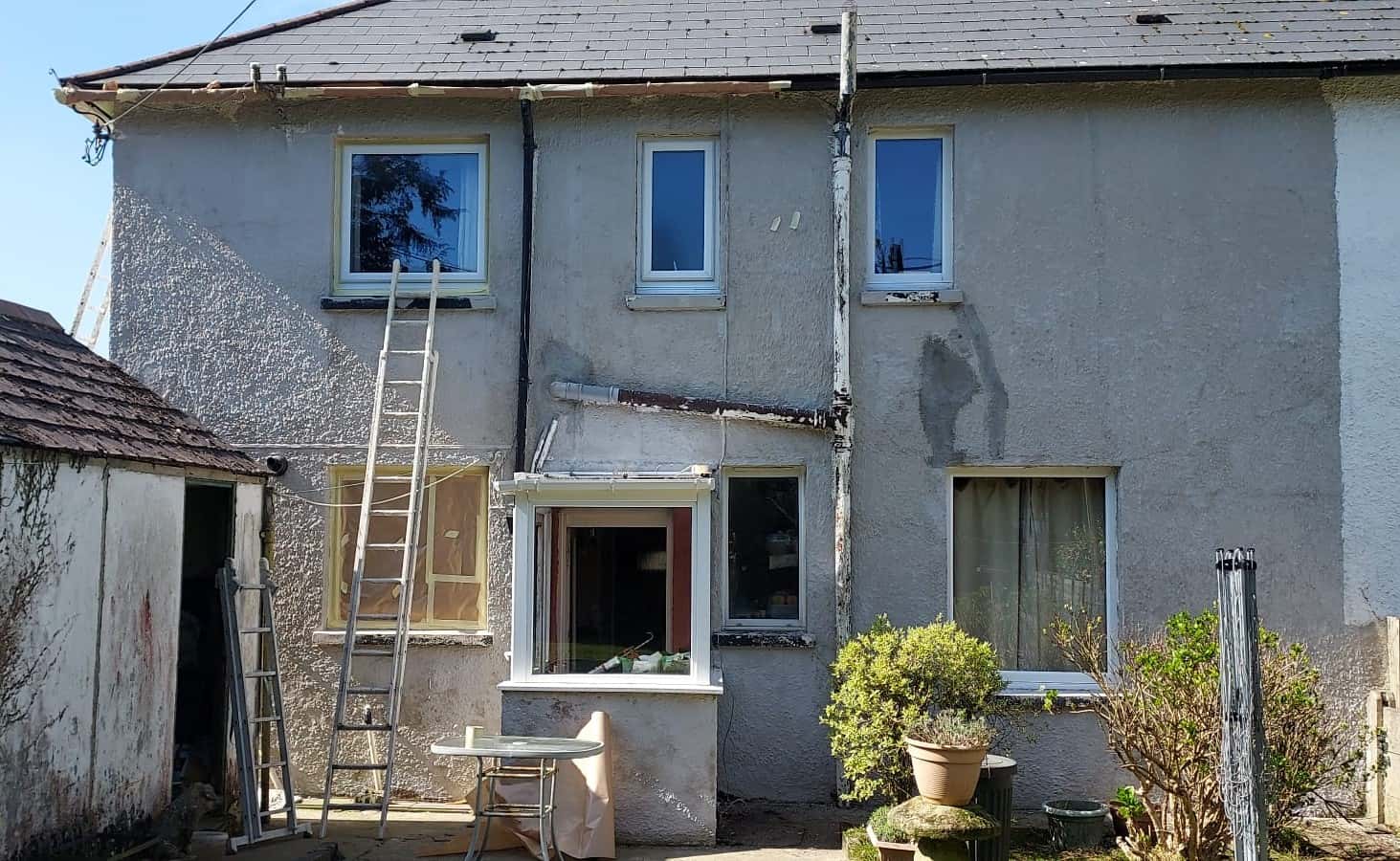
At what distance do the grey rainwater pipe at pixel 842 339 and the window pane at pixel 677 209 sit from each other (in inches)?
43.1

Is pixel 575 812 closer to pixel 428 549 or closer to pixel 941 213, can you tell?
pixel 428 549

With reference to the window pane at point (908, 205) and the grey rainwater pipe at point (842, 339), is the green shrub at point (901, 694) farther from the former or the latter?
the window pane at point (908, 205)

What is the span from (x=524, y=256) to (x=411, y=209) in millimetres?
1146

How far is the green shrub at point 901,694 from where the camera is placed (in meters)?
7.87

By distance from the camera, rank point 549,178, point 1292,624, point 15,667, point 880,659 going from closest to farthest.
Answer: point 15,667 < point 880,659 < point 1292,624 < point 549,178

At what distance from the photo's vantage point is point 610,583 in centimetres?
870

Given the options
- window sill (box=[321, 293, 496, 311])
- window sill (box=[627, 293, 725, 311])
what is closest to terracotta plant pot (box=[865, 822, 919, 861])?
window sill (box=[627, 293, 725, 311])

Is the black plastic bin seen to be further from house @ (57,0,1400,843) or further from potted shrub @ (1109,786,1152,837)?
house @ (57,0,1400,843)

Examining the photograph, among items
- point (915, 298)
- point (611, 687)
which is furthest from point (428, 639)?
point (915, 298)

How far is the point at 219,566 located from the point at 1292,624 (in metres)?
8.08

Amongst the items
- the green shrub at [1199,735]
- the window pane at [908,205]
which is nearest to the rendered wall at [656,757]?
the green shrub at [1199,735]

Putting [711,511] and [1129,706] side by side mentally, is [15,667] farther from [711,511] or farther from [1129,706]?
[1129,706]

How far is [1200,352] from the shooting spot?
30.1 ft

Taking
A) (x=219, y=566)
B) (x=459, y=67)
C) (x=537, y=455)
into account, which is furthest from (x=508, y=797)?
(x=459, y=67)
